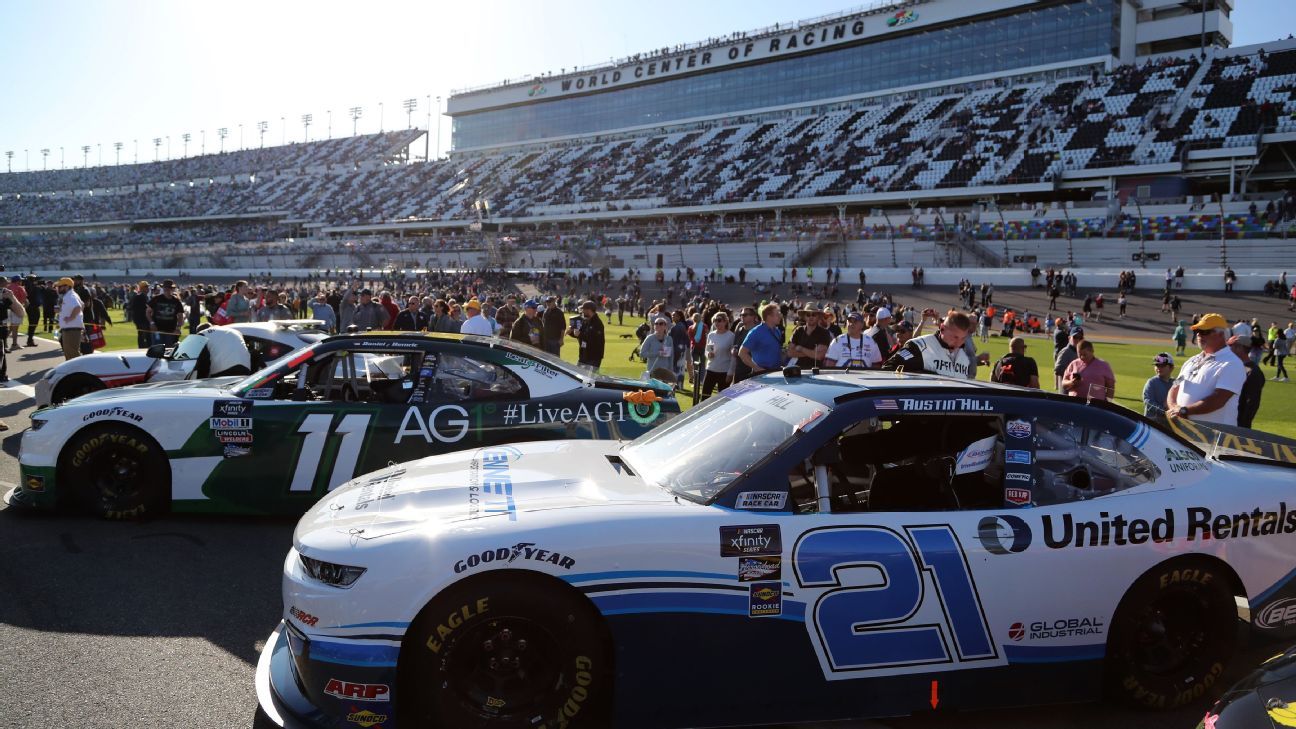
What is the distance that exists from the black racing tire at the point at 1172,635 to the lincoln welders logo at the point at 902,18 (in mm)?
68224

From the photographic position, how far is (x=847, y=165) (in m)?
58.5

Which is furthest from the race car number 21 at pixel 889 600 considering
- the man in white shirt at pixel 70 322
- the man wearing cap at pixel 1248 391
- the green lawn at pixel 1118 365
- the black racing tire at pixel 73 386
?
the man in white shirt at pixel 70 322

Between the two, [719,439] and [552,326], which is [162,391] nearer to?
[719,439]

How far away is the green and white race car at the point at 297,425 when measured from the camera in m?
5.65

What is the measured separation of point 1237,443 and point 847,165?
187 feet

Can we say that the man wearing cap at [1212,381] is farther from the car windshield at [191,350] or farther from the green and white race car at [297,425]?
the car windshield at [191,350]

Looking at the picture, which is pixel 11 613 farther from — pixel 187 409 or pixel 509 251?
pixel 509 251

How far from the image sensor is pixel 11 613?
424 centimetres

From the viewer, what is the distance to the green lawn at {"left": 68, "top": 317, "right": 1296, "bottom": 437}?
43.0 feet

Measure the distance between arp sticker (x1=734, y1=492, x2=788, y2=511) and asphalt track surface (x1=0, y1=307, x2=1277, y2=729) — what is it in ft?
3.01

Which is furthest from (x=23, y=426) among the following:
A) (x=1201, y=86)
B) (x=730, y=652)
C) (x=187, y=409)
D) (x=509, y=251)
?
(x=1201, y=86)

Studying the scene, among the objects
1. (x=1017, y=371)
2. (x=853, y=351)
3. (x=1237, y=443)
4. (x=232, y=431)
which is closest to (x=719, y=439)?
(x=1237, y=443)

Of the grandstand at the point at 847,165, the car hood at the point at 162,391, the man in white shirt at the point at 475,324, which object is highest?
the grandstand at the point at 847,165

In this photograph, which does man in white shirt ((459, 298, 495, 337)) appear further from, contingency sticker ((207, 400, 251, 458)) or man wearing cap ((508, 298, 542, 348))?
contingency sticker ((207, 400, 251, 458))
